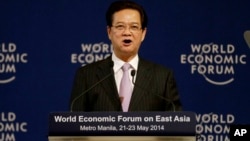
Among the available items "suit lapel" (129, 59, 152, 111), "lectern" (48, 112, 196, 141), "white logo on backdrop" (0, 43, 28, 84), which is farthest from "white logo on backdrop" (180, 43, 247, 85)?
"lectern" (48, 112, 196, 141)

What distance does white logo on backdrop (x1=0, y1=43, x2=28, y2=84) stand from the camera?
442cm

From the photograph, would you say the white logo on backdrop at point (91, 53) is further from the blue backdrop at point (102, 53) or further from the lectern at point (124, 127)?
the lectern at point (124, 127)

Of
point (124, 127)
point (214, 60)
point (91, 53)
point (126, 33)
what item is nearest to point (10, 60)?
point (91, 53)

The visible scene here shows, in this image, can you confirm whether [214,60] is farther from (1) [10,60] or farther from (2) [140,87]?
(1) [10,60]

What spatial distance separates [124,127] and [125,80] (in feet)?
3.91

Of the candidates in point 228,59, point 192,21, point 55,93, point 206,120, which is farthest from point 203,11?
point 55,93

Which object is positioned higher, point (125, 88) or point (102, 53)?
point (102, 53)

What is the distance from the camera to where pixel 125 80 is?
3.58 metres

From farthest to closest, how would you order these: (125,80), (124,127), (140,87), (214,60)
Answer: (214,60) → (125,80) → (140,87) → (124,127)

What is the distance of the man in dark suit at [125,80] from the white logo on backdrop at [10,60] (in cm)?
87

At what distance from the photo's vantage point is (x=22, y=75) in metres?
4.45

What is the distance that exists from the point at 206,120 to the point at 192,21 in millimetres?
759

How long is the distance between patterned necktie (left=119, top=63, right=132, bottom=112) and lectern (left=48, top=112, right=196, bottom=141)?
42.3 inches

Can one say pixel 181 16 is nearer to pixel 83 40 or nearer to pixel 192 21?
pixel 192 21
